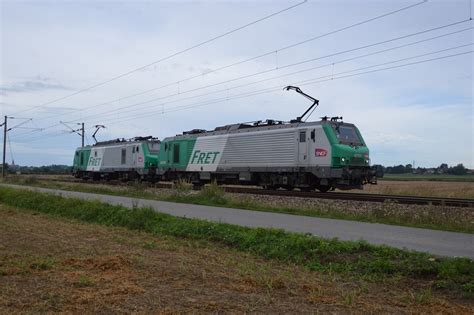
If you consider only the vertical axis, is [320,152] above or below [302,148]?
below

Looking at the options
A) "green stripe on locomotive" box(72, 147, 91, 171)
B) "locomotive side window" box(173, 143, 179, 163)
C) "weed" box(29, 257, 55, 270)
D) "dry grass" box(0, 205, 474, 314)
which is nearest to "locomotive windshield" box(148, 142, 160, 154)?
"locomotive side window" box(173, 143, 179, 163)

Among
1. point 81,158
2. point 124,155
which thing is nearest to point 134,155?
point 124,155

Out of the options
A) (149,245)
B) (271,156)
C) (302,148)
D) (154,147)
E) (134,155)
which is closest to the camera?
(149,245)

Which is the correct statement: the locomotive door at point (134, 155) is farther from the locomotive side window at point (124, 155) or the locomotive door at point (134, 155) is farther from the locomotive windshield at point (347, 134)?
the locomotive windshield at point (347, 134)

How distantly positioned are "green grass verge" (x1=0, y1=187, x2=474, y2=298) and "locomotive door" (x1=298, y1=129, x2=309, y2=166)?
472 inches

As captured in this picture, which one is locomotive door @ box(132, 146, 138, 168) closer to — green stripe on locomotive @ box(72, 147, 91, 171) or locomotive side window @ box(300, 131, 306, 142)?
green stripe on locomotive @ box(72, 147, 91, 171)

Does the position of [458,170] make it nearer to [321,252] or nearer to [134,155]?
[134,155]

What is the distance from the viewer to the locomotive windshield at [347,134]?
23.9 meters

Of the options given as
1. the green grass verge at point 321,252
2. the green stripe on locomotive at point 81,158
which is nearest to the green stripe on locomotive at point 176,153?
the green stripe on locomotive at point 81,158

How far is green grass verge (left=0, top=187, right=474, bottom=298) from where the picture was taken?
7305 millimetres

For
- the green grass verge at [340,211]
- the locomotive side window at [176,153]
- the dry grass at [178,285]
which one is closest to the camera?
the dry grass at [178,285]

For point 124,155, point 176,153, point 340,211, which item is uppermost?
point 124,155

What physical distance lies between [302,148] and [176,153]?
12465 millimetres

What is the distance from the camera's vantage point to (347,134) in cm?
2450
